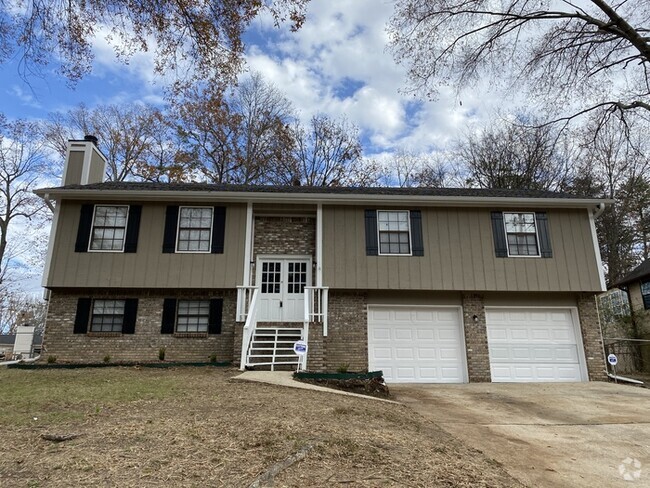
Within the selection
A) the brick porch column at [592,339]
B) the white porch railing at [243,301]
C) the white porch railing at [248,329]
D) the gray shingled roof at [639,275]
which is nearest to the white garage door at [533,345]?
the brick porch column at [592,339]

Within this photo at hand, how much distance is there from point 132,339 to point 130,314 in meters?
0.63

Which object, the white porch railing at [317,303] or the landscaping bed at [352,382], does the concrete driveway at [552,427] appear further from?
the white porch railing at [317,303]

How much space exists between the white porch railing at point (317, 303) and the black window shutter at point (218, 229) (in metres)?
2.61

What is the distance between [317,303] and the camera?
10.6 m

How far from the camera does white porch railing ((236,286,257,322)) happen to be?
10.1m

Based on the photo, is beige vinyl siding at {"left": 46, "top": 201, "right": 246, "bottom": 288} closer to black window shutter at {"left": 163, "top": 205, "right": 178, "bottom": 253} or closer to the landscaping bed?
black window shutter at {"left": 163, "top": 205, "right": 178, "bottom": 253}

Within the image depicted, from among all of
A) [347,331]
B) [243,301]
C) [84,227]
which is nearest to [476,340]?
[347,331]

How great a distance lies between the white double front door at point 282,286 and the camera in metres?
11.0

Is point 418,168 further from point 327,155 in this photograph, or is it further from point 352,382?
point 352,382

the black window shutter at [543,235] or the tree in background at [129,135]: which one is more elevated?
the tree in background at [129,135]

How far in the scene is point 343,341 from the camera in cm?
1052

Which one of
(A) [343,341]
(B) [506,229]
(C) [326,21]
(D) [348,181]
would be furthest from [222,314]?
(D) [348,181]

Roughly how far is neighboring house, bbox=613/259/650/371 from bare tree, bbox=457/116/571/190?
19.5 feet

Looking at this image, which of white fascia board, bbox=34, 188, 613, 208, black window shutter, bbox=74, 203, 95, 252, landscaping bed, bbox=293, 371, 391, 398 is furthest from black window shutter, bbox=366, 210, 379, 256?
black window shutter, bbox=74, 203, 95, 252
